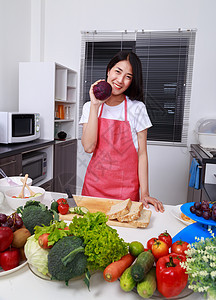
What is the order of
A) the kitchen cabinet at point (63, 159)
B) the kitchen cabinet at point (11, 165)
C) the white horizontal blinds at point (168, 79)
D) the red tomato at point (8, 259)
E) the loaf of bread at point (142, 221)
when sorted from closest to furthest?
the red tomato at point (8, 259) < the loaf of bread at point (142, 221) < the kitchen cabinet at point (11, 165) < the kitchen cabinet at point (63, 159) < the white horizontal blinds at point (168, 79)

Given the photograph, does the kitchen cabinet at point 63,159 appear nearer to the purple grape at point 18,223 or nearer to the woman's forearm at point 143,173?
the woman's forearm at point 143,173

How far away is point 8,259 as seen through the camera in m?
0.76

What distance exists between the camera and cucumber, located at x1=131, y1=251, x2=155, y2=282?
26.0 inches

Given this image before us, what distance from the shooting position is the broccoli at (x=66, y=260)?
2.20 feet

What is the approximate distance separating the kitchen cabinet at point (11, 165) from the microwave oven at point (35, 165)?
0.20 meters

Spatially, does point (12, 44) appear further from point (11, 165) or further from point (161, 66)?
point (161, 66)

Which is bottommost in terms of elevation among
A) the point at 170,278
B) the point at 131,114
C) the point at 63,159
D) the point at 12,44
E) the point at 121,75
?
the point at 63,159

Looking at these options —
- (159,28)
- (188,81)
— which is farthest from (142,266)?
(159,28)

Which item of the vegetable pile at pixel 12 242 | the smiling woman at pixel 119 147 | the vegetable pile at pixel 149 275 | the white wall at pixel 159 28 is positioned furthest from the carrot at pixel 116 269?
the white wall at pixel 159 28

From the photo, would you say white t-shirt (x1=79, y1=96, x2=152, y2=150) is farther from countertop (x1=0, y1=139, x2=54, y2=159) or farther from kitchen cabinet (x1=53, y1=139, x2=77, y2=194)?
kitchen cabinet (x1=53, y1=139, x2=77, y2=194)

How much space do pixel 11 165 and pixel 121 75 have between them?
4.49 feet

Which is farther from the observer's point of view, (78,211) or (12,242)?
(78,211)

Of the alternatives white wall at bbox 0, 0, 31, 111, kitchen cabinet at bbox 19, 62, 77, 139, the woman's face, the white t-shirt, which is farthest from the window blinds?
the woman's face

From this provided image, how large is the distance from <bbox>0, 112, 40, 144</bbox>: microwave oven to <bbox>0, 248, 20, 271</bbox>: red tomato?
2.05 meters
